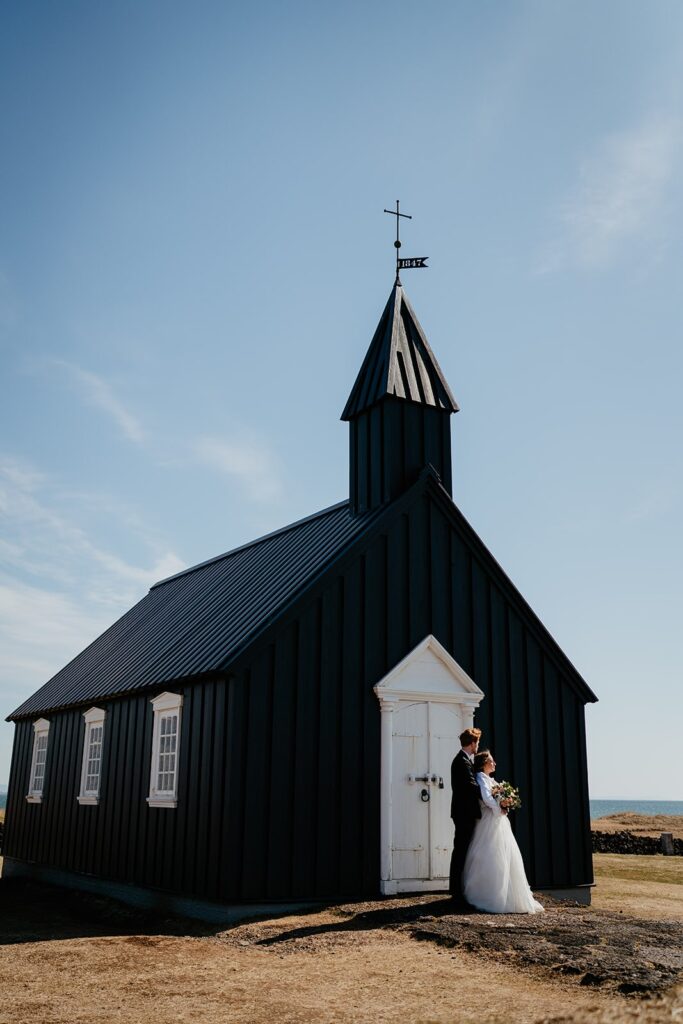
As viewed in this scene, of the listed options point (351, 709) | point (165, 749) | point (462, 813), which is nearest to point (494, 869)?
point (462, 813)

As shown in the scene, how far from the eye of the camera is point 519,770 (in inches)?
571

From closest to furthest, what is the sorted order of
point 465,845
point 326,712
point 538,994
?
point 538,994, point 465,845, point 326,712

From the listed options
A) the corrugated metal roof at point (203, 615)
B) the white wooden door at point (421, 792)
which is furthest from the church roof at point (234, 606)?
the white wooden door at point (421, 792)

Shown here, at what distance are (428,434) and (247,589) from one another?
3.99 m

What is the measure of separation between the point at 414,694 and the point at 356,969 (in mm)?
5354

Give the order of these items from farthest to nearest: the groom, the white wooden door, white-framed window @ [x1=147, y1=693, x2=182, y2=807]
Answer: white-framed window @ [x1=147, y1=693, x2=182, y2=807] → the white wooden door → the groom

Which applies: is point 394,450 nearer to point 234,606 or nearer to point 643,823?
point 234,606

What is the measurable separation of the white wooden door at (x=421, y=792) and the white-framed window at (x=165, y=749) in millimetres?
3168

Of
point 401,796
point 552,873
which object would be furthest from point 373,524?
point 552,873

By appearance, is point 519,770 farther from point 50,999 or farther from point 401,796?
point 50,999

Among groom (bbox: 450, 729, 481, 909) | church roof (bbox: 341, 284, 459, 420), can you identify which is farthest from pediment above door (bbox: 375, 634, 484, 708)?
church roof (bbox: 341, 284, 459, 420)

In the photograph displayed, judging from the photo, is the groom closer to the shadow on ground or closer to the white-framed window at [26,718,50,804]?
the shadow on ground

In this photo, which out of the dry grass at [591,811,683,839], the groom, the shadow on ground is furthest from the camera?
the dry grass at [591,811,683,839]

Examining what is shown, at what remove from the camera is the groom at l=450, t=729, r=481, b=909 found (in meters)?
11.8
